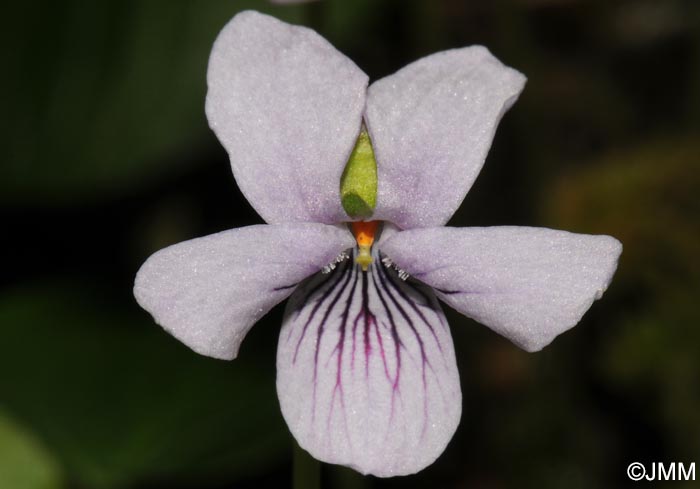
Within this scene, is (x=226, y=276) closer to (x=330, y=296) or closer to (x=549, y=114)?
(x=330, y=296)

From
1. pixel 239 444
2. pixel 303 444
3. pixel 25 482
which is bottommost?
pixel 239 444

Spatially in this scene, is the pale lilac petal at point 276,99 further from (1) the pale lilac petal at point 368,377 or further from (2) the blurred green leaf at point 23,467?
(2) the blurred green leaf at point 23,467

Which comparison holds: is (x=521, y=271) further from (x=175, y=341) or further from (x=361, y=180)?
(x=175, y=341)

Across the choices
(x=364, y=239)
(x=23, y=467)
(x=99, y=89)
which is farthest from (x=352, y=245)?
(x=99, y=89)

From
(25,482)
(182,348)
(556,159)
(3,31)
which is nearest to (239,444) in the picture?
(182,348)

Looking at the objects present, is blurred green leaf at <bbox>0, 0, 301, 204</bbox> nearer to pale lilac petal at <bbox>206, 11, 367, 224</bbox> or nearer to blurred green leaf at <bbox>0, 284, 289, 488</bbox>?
blurred green leaf at <bbox>0, 284, 289, 488</bbox>

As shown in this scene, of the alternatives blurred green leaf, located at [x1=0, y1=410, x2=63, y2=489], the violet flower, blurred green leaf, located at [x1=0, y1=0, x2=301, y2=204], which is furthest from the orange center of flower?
blurred green leaf, located at [x1=0, y1=0, x2=301, y2=204]

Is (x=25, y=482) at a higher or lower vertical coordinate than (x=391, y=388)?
lower

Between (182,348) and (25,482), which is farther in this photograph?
(182,348)
